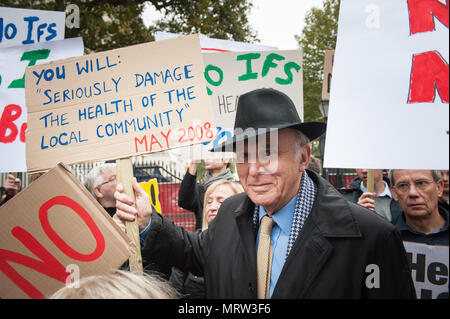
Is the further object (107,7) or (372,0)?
(107,7)

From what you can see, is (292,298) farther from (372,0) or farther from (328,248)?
(372,0)

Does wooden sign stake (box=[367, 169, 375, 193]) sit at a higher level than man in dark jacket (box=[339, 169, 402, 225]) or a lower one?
higher

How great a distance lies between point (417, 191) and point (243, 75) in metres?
1.60

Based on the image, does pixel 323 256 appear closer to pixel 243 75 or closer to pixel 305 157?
pixel 305 157

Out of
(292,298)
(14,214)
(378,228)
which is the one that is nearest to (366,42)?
(378,228)

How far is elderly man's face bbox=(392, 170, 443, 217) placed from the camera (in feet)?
7.63

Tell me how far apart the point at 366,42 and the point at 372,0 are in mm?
190

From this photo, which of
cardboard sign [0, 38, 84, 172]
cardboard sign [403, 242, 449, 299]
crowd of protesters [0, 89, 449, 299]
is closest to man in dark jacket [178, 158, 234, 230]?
cardboard sign [0, 38, 84, 172]

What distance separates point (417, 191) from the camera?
2.38m

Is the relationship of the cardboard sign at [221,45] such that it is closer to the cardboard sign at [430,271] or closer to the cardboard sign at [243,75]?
the cardboard sign at [243,75]

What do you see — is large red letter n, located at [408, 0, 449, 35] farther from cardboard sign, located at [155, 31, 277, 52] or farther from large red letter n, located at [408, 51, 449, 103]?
cardboard sign, located at [155, 31, 277, 52]
